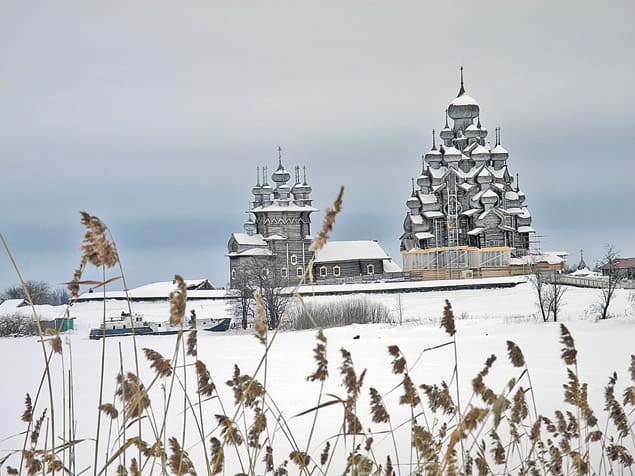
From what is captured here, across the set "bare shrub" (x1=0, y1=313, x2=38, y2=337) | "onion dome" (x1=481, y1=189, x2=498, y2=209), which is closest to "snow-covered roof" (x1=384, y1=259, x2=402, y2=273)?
"onion dome" (x1=481, y1=189, x2=498, y2=209)

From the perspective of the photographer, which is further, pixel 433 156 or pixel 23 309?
pixel 433 156

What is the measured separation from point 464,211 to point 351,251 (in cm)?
733

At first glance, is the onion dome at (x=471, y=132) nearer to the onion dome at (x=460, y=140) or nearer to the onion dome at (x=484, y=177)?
the onion dome at (x=460, y=140)

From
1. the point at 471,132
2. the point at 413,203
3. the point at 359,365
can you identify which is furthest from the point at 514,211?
the point at 359,365

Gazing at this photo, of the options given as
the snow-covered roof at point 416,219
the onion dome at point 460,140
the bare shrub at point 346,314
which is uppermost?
the onion dome at point 460,140

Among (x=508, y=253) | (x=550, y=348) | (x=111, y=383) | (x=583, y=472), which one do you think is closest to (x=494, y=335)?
(x=550, y=348)

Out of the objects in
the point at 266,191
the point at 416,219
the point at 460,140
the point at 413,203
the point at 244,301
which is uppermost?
the point at 460,140

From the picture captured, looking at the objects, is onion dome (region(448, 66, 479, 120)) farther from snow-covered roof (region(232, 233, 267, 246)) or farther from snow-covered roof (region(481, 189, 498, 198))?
snow-covered roof (region(232, 233, 267, 246))

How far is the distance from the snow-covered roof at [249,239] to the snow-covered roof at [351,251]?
3.48 meters

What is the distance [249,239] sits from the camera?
50.6m

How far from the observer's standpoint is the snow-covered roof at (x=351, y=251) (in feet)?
170

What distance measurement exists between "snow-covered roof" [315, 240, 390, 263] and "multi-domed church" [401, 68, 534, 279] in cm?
233

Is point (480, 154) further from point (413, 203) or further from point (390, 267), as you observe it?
point (390, 267)

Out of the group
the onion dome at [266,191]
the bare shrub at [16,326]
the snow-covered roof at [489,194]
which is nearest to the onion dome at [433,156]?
the snow-covered roof at [489,194]
